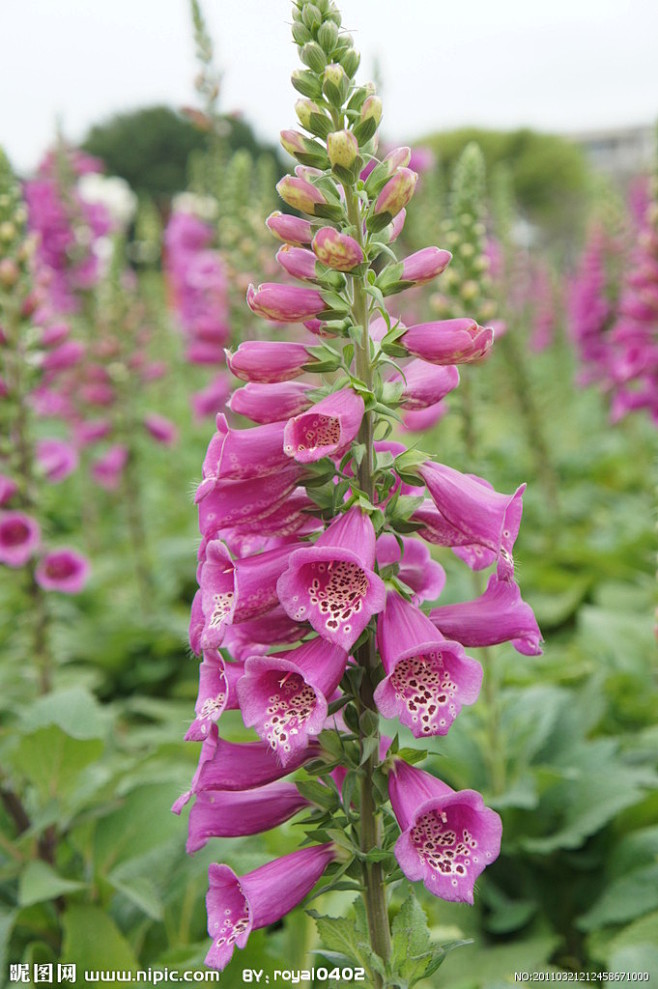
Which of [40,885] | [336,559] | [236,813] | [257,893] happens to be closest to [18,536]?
[40,885]

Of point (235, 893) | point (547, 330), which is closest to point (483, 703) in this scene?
point (235, 893)

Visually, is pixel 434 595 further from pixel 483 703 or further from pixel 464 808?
pixel 483 703

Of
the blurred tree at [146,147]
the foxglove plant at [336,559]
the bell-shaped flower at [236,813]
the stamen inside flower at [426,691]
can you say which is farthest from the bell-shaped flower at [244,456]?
the blurred tree at [146,147]

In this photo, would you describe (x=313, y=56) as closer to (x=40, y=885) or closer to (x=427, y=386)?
(x=427, y=386)

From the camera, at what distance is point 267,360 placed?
149cm

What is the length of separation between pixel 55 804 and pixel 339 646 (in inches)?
58.0

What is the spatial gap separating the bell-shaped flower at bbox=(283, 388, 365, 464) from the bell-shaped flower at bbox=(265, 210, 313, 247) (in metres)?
0.29

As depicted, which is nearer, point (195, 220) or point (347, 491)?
point (347, 491)

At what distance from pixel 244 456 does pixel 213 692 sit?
40 centimetres

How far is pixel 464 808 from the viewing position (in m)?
1.39

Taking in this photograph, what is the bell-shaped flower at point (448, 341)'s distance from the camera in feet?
4.85

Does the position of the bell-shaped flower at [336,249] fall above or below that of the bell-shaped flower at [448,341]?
above

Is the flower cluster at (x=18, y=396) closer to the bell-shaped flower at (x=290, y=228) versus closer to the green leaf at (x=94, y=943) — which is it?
the green leaf at (x=94, y=943)

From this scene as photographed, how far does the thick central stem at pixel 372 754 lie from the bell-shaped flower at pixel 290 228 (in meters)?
0.12
